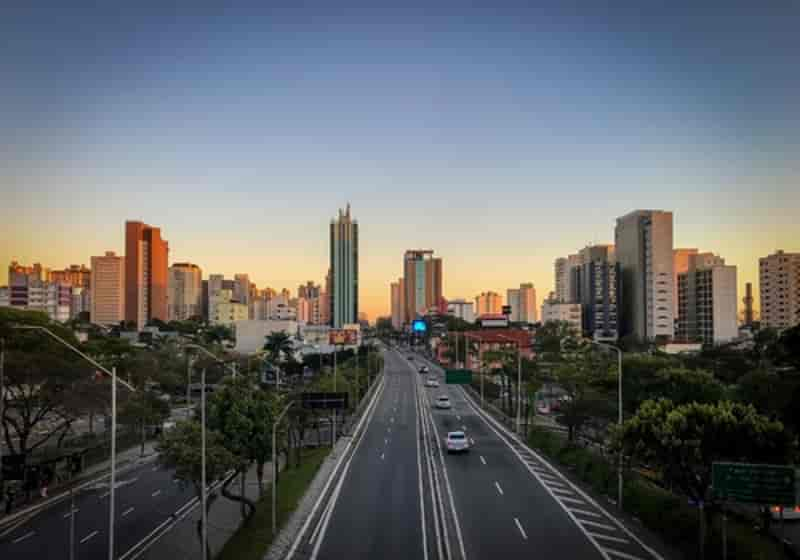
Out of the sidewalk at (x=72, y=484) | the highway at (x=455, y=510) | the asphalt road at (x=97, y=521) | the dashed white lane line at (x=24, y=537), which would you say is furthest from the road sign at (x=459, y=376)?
the dashed white lane line at (x=24, y=537)

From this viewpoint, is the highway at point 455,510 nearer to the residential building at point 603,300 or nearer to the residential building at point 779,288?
the residential building at point 603,300

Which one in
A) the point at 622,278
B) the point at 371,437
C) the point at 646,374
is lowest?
the point at 371,437

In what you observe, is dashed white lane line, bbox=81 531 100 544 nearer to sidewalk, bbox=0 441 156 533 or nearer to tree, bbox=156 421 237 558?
sidewalk, bbox=0 441 156 533

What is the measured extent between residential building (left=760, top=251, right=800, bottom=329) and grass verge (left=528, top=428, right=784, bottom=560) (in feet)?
481

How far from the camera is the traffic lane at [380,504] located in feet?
87.2

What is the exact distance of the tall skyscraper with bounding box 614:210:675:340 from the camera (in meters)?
148

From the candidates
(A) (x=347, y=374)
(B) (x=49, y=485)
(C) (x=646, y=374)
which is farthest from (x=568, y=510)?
Result: (A) (x=347, y=374)

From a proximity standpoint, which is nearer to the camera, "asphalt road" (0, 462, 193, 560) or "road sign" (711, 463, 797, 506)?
"road sign" (711, 463, 797, 506)

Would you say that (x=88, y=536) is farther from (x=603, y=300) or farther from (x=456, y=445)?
(x=603, y=300)

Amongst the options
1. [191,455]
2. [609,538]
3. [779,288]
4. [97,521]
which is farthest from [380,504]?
[779,288]

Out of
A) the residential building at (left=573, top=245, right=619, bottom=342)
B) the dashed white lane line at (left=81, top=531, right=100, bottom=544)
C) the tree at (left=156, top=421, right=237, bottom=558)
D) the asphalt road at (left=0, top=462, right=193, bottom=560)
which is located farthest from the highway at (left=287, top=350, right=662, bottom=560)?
the residential building at (left=573, top=245, right=619, bottom=342)

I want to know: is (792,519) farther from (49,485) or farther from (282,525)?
(49,485)

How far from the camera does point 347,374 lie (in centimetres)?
8925

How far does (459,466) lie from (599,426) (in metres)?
14.9
